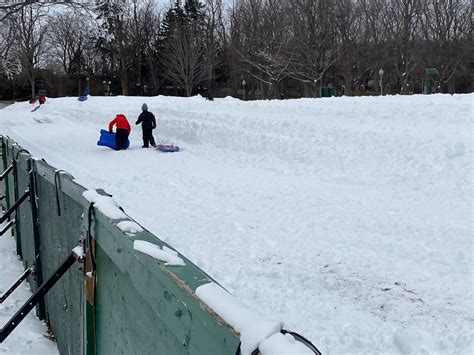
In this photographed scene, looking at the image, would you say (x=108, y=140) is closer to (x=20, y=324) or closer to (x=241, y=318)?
(x=20, y=324)

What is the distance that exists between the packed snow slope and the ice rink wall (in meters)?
1.60

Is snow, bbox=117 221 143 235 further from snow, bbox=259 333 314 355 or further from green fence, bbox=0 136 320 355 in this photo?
snow, bbox=259 333 314 355

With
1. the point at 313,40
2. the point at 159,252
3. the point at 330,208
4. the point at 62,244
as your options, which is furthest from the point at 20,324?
the point at 313,40

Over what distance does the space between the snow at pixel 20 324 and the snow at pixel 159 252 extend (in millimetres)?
2755

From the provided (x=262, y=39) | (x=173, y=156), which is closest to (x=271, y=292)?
(x=173, y=156)

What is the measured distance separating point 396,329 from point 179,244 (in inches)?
134

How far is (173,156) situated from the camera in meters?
16.1

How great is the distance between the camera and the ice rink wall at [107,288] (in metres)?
1.73

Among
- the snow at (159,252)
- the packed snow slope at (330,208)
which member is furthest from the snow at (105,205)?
the packed snow slope at (330,208)

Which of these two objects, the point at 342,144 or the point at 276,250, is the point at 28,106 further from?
the point at 276,250

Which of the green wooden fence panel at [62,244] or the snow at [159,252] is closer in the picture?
the snow at [159,252]

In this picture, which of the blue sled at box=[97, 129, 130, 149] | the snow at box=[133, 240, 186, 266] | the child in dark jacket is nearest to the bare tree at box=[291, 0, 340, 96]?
the child in dark jacket

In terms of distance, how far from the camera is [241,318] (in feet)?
4.81

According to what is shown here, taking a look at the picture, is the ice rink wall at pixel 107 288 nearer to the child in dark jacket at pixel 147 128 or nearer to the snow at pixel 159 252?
the snow at pixel 159 252
